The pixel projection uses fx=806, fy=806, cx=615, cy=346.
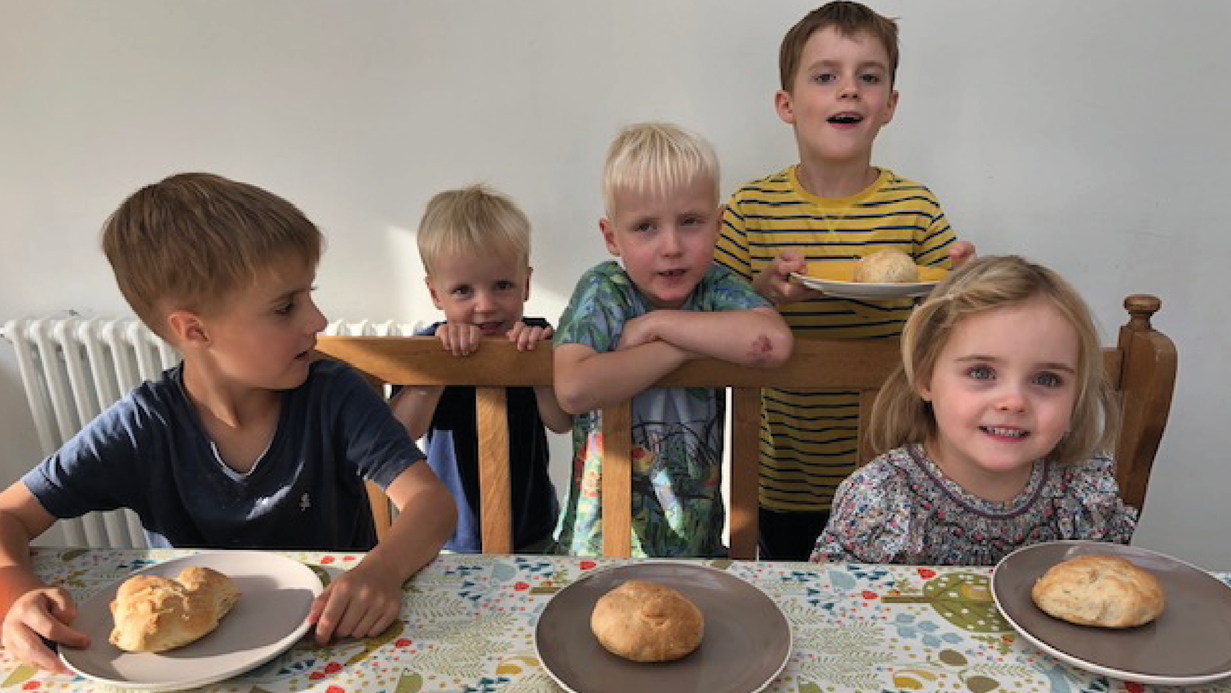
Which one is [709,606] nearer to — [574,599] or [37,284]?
[574,599]

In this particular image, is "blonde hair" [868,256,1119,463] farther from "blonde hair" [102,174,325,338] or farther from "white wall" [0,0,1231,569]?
"white wall" [0,0,1231,569]

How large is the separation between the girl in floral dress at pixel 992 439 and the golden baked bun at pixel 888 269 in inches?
7.8

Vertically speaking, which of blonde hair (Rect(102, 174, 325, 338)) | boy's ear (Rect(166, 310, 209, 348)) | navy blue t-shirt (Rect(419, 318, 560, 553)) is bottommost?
navy blue t-shirt (Rect(419, 318, 560, 553))

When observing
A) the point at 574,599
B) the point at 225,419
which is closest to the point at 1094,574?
the point at 574,599

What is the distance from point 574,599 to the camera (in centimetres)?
93

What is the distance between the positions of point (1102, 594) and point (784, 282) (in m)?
0.80

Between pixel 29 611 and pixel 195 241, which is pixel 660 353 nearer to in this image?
pixel 195 241

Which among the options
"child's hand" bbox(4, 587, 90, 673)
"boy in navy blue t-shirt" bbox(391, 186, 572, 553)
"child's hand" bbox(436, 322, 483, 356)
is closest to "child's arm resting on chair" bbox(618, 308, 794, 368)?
"child's hand" bbox(436, 322, 483, 356)

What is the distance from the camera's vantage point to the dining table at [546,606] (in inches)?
32.5

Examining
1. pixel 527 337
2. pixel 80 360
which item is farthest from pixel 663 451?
pixel 80 360

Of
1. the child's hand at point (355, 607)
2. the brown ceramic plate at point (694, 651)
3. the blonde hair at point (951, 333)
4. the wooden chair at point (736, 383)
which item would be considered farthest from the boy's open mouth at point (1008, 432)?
the child's hand at point (355, 607)

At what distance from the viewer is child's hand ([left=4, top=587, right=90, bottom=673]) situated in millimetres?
853

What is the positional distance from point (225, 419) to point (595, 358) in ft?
1.92

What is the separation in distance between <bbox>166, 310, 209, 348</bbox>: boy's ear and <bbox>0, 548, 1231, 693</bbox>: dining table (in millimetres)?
308
